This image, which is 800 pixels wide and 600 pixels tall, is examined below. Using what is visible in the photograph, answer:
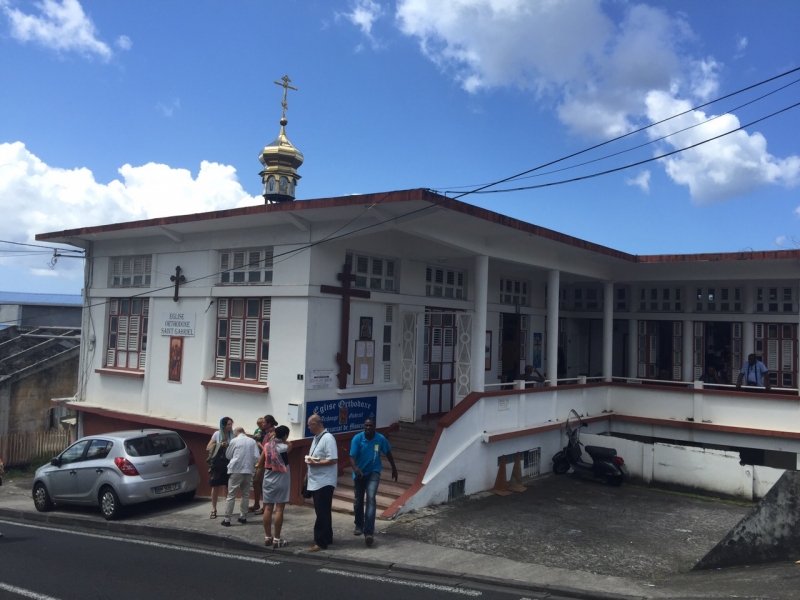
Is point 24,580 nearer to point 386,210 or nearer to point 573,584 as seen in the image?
point 573,584

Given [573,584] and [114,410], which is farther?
[114,410]

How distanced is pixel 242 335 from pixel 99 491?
11.6 ft

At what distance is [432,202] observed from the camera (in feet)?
31.5

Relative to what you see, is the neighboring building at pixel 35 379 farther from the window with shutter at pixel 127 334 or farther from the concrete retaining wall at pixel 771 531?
the concrete retaining wall at pixel 771 531

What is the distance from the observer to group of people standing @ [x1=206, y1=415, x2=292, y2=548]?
829 centimetres

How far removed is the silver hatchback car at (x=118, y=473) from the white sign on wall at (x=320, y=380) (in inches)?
107

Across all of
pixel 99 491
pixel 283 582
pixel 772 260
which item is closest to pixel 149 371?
pixel 99 491

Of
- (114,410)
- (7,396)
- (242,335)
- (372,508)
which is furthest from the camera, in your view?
(7,396)

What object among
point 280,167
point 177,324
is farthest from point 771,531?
point 280,167

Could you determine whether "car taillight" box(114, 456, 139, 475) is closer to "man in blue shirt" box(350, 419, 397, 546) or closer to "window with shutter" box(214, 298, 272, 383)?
"window with shutter" box(214, 298, 272, 383)

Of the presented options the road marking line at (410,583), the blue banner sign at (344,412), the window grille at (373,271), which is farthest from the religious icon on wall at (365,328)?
the road marking line at (410,583)

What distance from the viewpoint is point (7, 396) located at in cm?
1919

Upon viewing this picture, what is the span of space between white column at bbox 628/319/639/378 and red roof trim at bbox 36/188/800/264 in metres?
3.40

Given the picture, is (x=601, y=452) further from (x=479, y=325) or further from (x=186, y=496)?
(x=186, y=496)
